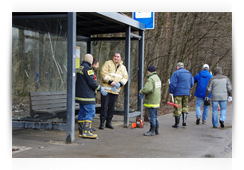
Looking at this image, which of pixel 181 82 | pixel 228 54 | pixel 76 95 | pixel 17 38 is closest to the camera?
pixel 76 95

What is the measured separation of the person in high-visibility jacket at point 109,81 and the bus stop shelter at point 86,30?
428 millimetres

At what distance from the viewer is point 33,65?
6906 millimetres

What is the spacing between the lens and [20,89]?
6.88 m

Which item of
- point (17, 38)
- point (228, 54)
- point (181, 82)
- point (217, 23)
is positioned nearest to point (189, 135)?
point (181, 82)

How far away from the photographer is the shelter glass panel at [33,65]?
6.62 meters

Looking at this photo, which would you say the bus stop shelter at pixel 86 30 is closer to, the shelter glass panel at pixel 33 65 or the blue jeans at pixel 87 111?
the shelter glass panel at pixel 33 65

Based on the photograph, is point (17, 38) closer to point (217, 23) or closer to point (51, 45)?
point (51, 45)

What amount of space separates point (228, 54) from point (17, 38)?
1326 centimetres

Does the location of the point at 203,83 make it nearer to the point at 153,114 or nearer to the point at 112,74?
the point at 153,114

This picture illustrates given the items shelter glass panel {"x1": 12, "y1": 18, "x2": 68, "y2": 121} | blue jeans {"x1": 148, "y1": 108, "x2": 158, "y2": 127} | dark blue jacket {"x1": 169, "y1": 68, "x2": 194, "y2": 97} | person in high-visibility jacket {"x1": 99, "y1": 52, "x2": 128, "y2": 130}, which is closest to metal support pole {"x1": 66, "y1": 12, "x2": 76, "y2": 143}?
shelter glass panel {"x1": 12, "y1": 18, "x2": 68, "y2": 121}

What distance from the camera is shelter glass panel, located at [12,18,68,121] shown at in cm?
662

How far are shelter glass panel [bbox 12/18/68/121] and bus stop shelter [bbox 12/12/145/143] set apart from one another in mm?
175

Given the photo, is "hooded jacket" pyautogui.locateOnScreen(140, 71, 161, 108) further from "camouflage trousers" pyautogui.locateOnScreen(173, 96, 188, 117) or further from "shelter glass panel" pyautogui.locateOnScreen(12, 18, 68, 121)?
"shelter glass panel" pyautogui.locateOnScreen(12, 18, 68, 121)

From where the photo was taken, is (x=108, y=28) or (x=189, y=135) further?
(x=108, y=28)
